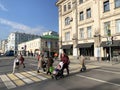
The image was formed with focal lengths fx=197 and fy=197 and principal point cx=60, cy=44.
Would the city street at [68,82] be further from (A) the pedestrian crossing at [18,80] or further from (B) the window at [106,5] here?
(B) the window at [106,5]

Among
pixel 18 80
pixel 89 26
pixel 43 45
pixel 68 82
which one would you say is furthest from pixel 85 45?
pixel 43 45

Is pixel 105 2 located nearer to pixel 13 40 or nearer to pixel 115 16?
pixel 115 16

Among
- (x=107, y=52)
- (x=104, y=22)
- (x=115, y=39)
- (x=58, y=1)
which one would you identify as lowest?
(x=107, y=52)

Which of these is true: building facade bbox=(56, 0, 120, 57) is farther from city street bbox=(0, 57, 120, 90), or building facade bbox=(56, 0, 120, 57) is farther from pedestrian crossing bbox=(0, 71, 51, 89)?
pedestrian crossing bbox=(0, 71, 51, 89)

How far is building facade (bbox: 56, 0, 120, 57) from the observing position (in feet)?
106

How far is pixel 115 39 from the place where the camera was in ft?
104

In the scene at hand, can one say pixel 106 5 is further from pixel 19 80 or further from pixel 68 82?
pixel 68 82

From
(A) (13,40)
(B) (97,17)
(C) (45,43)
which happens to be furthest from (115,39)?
(A) (13,40)

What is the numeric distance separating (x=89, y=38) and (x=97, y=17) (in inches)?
184

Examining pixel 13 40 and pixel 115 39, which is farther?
pixel 13 40

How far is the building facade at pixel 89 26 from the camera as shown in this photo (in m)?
32.3

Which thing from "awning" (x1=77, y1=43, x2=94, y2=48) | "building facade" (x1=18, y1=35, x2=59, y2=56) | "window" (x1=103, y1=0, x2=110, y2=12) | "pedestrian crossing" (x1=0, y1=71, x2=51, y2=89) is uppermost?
"window" (x1=103, y1=0, x2=110, y2=12)

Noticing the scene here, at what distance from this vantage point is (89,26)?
3888 cm

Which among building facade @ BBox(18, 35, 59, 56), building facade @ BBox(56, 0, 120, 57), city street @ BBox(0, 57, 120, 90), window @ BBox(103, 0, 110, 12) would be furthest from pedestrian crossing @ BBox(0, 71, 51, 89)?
building facade @ BBox(18, 35, 59, 56)
